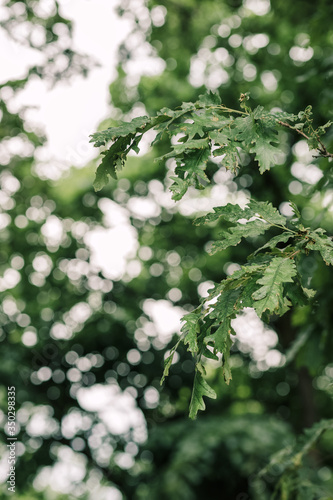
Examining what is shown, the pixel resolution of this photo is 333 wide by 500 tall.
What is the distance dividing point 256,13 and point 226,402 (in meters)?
7.44

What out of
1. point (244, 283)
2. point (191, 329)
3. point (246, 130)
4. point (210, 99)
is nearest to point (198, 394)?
point (191, 329)

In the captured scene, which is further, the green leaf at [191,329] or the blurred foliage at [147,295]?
the blurred foliage at [147,295]

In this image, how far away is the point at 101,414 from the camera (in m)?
10.5

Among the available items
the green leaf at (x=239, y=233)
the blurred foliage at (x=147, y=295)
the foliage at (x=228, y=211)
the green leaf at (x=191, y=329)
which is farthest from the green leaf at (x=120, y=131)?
the blurred foliage at (x=147, y=295)

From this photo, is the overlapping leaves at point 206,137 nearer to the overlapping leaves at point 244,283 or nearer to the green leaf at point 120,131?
the green leaf at point 120,131

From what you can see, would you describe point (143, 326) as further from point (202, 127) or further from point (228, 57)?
point (202, 127)

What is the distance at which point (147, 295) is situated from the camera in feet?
35.6

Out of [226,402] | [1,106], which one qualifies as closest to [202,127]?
[1,106]

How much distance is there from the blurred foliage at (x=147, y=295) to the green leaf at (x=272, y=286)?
269 inches

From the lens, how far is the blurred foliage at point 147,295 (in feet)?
28.2

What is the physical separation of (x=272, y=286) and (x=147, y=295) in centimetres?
958

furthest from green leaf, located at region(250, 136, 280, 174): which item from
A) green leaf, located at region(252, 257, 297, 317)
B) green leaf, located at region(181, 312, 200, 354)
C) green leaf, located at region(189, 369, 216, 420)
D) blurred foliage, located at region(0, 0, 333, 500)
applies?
blurred foliage, located at region(0, 0, 333, 500)

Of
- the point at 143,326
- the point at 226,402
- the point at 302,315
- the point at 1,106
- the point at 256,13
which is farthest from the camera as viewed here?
the point at 226,402

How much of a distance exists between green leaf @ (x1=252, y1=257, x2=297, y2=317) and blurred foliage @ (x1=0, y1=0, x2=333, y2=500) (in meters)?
6.83
